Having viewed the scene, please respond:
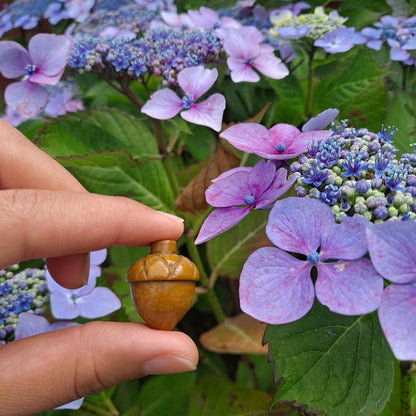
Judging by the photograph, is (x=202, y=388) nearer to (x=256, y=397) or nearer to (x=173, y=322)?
(x=256, y=397)

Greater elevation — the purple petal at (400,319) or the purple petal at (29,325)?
the purple petal at (400,319)

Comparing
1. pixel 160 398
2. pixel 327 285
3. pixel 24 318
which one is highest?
pixel 327 285

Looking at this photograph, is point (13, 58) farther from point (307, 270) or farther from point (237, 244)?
point (307, 270)

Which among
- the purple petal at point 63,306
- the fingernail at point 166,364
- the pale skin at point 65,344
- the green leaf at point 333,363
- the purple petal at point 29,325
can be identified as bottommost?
the purple petal at point 63,306

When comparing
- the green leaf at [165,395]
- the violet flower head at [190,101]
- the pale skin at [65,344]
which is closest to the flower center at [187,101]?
the violet flower head at [190,101]

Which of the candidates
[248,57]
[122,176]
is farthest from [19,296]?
[248,57]

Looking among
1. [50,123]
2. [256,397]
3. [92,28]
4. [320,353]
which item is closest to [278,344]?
[320,353]

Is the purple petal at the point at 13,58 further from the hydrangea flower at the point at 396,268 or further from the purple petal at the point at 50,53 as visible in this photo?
the hydrangea flower at the point at 396,268
